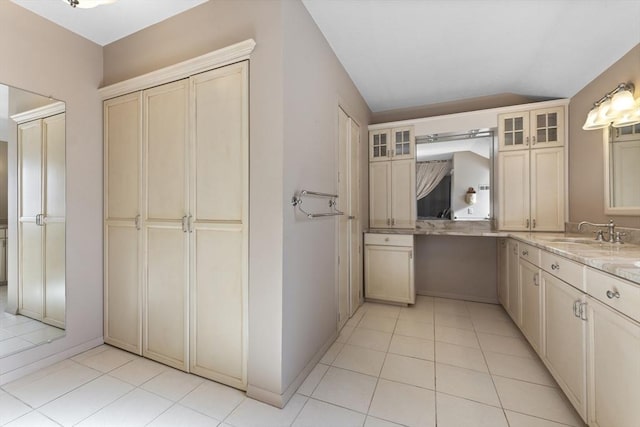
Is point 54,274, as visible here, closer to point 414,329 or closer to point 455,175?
point 414,329

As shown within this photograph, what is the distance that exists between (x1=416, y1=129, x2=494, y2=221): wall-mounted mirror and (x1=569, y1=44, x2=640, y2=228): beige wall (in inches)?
28.4

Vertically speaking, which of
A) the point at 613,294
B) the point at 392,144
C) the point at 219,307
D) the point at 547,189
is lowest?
the point at 219,307

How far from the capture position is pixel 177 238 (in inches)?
75.9

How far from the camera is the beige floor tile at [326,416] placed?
143 centimetres

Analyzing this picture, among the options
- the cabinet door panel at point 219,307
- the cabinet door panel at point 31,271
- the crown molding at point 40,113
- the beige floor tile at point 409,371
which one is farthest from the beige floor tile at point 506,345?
the crown molding at point 40,113

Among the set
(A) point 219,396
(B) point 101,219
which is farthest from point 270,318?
(B) point 101,219

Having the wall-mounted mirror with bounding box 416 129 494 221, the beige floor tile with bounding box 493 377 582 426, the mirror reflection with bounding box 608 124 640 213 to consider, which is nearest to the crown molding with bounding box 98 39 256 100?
the wall-mounted mirror with bounding box 416 129 494 221

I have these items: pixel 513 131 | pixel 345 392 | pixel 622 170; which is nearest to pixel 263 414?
pixel 345 392

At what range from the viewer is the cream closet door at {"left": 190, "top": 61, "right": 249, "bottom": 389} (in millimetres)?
1687

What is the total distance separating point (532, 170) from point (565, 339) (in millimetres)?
1946

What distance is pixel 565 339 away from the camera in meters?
1.54

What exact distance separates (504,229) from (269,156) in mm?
2724

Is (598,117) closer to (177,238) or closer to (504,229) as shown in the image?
(504,229)

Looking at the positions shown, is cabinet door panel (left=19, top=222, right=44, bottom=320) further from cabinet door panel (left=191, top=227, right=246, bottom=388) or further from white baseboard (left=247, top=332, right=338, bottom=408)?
white baseboard (left=247, top=332, right=338, bottom=408)
